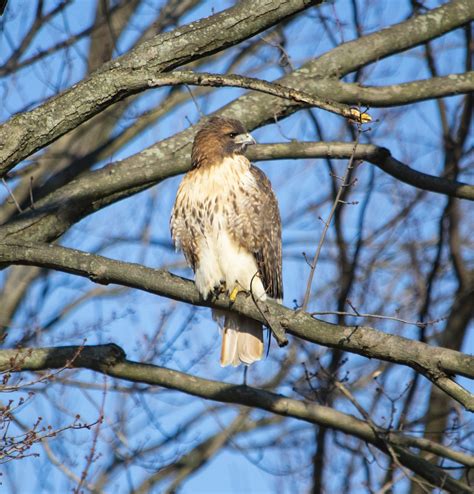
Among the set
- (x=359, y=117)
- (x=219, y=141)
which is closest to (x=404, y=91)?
(x=219, y=141)

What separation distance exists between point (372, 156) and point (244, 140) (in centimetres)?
85

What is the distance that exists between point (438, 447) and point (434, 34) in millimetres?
2729

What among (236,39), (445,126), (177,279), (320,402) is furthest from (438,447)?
(445,126)

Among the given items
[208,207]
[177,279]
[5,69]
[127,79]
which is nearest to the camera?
[127,79]

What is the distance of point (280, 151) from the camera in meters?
5.52

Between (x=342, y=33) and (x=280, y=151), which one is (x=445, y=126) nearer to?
(x=342, y=33)

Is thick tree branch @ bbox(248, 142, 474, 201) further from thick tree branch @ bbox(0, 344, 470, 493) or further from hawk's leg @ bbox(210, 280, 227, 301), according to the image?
thick tree branch @ bbox(0, 344, 470, 493)

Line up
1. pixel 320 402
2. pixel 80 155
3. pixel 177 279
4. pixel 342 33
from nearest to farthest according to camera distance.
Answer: pixel 177 279
pixel 320 402
pixel 342 33
pixel 80 155

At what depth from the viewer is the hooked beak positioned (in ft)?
18.5

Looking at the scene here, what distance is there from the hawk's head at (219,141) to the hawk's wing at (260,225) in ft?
0.59

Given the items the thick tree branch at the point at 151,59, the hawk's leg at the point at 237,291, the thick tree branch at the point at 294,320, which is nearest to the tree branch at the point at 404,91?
the hawk's leg at the point at 237,291

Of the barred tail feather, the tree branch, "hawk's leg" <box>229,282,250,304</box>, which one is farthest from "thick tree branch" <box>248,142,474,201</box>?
the barred tail feather

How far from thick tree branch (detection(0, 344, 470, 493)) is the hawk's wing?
2.26ft

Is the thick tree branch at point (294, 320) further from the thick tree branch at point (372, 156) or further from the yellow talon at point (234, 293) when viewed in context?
the thick tree branch at point (372, 156)
